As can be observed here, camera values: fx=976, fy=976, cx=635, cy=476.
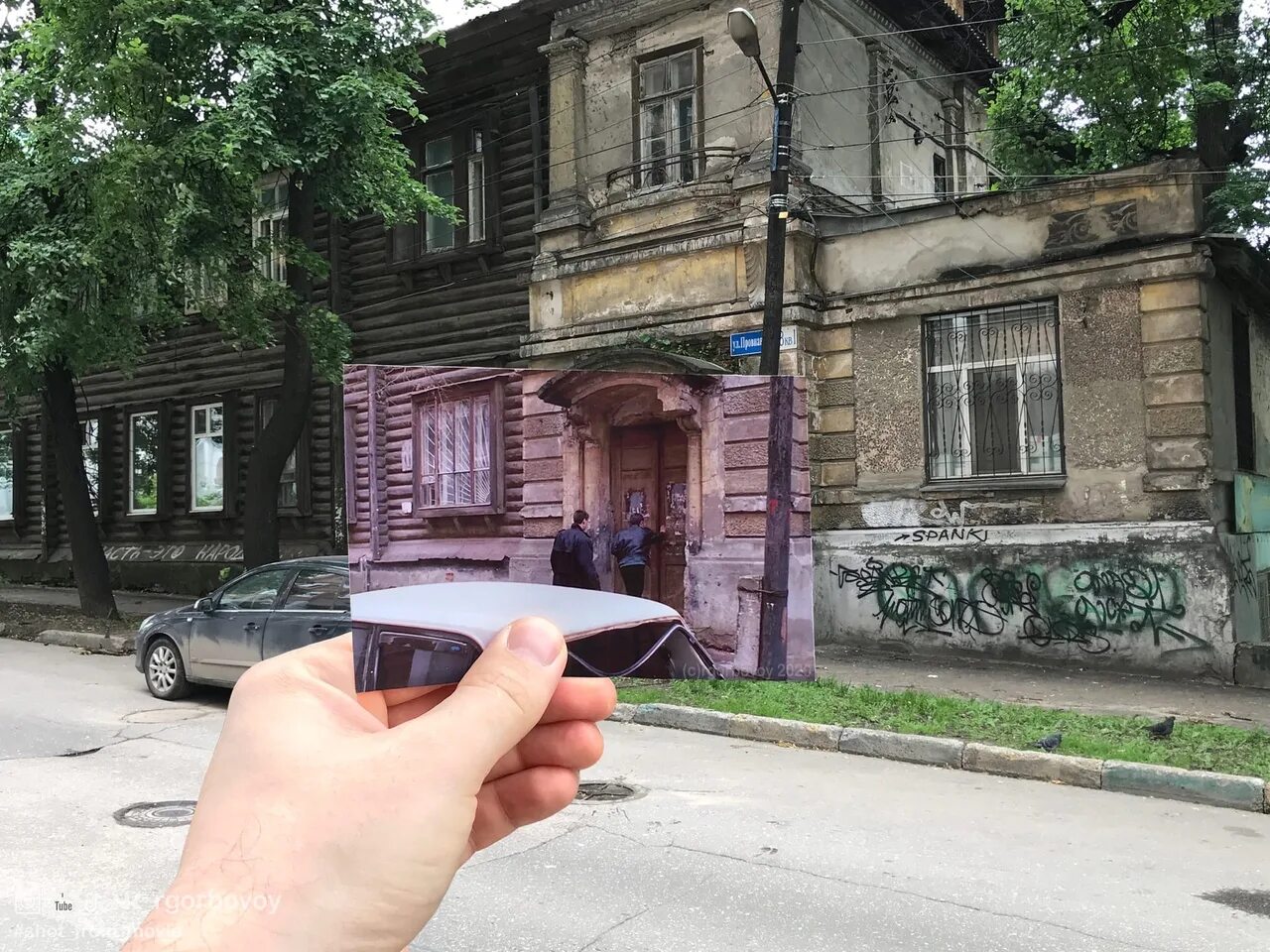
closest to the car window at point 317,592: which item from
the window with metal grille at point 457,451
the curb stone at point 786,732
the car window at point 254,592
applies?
the car window at point 254,592

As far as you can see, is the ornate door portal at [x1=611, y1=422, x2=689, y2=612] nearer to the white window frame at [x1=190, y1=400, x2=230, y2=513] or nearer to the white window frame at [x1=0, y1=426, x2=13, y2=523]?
the white window frame at [x1=190, y1=400, x2=230, y2=513]

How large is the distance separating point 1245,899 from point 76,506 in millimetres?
16422

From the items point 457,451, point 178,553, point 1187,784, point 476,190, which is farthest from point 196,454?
point 457,451

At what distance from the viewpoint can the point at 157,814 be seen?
598 centimetres

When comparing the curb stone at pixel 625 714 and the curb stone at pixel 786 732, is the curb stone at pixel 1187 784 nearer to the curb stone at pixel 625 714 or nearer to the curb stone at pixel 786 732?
the curb stone at pixel 786 732

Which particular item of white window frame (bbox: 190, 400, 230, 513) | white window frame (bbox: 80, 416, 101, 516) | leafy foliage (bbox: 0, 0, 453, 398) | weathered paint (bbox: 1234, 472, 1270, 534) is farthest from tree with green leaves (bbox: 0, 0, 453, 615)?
weathered paint (bbox: 1234, 472, 1270, 534)

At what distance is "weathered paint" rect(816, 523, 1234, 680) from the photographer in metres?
10.8

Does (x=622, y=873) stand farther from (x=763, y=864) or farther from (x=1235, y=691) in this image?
(x=1235, y=691)

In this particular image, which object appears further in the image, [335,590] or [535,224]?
Answer: [535,224]

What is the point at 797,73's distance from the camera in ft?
45.1

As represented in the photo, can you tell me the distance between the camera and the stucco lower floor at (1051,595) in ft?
35.2

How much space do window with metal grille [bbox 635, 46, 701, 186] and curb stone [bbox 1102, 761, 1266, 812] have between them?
999cm

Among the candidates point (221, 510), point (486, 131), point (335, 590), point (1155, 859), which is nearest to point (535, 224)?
point (486, 131)

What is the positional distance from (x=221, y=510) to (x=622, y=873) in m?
17.4
